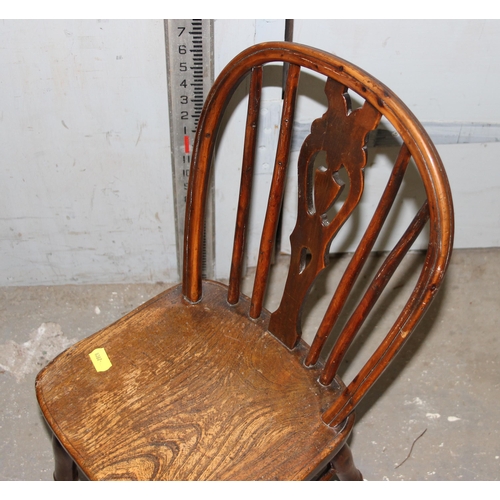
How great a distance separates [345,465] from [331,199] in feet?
1.67

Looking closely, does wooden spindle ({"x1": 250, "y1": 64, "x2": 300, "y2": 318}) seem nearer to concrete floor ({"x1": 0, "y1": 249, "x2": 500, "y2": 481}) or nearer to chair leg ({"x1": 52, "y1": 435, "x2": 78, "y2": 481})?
chair leg ({"x1": 52, "y1": 435, "x2": 78, "y2": 481})

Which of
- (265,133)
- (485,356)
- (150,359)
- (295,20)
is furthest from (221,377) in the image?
(485,356)

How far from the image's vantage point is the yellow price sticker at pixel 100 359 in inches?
41.6

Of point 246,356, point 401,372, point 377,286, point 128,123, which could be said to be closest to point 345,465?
point 246,356

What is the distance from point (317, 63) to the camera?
822mm

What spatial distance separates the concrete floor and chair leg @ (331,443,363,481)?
295mm

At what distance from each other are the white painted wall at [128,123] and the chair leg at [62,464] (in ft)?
2.16

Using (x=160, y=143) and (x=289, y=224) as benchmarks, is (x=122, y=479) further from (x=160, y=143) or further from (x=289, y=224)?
(x=289, y=224)

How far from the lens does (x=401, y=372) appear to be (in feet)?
5.19


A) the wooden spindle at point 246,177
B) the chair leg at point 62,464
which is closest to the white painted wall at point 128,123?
the wooden spindle at point 246,177

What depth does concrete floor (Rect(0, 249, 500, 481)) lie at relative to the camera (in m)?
1.43

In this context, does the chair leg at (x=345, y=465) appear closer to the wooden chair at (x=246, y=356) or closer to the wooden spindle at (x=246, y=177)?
the wooden chair at (x=246, y=356)

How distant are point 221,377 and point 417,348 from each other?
750 millimetres

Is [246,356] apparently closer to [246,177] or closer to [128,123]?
[246,177]
